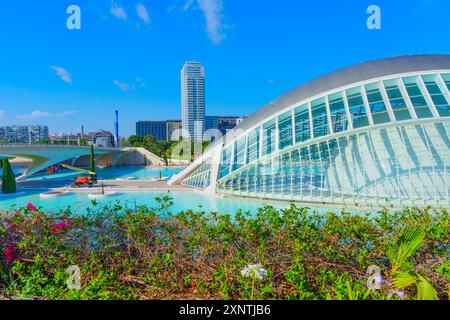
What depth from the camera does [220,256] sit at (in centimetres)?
408

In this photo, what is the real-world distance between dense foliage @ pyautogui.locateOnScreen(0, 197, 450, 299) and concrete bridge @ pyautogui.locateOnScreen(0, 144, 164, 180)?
1342 inches

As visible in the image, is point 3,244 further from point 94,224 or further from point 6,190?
point 6,190

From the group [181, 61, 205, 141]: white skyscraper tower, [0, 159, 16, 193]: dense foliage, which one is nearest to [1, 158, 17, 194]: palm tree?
[0, 159, 16, 193]: dense foliage

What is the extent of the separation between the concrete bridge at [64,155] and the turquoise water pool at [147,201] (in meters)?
13.8

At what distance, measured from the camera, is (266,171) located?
642 inches

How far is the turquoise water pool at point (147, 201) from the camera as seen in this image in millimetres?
14877

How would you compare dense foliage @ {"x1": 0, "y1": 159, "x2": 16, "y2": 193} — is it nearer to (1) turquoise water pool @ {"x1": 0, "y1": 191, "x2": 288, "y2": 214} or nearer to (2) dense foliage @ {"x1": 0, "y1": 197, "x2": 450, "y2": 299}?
(1) turquoise water pool @ {"x1": 0, "y1": 191, "x2": 288, "y2": 214}

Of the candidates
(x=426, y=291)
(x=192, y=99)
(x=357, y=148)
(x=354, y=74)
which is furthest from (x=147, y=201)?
(x=192, y=99)

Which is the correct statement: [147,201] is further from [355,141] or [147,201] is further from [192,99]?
[192,99]

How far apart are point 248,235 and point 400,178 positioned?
12567mm

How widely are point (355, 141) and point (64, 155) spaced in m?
38.7

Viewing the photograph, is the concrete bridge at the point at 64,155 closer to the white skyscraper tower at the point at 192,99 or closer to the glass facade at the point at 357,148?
the glass facade at the point at 357,148
